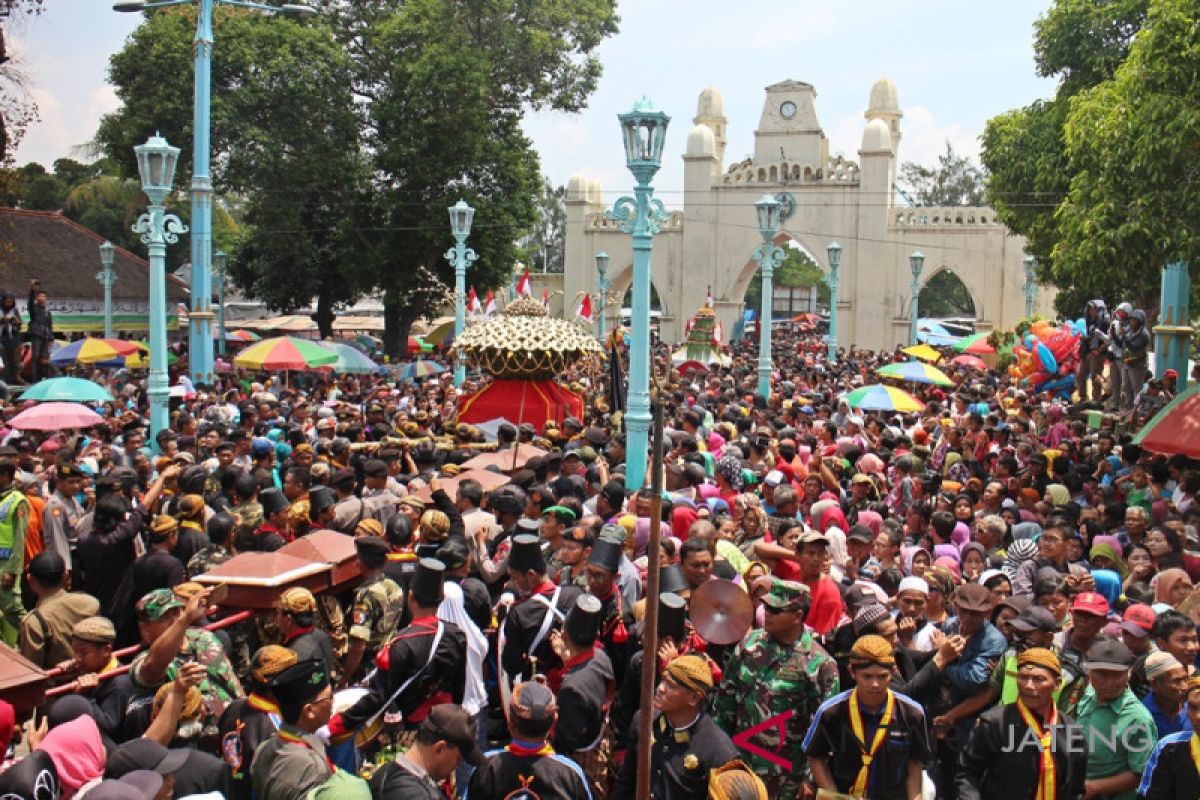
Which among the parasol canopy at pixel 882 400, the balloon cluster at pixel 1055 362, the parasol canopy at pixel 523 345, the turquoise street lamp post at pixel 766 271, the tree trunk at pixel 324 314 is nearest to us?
the parasol canopy at pixel 882 400

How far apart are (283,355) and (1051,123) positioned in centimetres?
1659

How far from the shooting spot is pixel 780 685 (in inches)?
197

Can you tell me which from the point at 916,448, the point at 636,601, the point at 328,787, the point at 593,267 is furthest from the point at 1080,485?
the point at 593,267

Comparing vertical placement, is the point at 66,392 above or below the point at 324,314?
below

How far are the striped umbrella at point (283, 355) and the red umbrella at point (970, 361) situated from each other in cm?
1652

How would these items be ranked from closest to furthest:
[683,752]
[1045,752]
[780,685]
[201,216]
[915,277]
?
[683,752] → [1045,752] → [780,685] → [201,216] → [915,277]

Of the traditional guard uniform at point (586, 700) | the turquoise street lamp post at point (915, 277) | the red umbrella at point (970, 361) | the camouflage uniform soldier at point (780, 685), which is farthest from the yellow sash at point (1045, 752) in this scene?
the turquoise street lamp post at point (915, 277)

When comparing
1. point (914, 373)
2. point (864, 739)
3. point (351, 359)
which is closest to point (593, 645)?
point (864, 739)

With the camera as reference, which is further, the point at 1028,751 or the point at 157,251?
the point at 157,251

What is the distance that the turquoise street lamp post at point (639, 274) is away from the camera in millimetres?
11016

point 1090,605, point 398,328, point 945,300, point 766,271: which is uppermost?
point 945,300

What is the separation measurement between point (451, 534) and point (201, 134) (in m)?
12.5

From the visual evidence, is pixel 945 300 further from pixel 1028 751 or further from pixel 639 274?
pixel 1028 751

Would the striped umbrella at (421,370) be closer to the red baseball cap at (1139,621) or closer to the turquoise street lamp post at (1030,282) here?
the red baseball cap at (1139,621)
